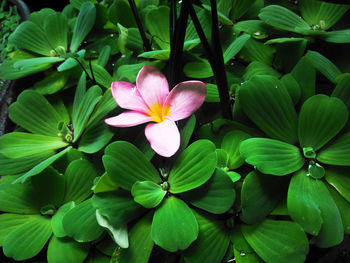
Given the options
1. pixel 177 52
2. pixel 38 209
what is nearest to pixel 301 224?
pixel 177 52

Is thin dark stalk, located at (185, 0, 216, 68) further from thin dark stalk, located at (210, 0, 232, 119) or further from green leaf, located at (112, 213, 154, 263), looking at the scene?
green leaf, located at (112, 213, 154, 263)

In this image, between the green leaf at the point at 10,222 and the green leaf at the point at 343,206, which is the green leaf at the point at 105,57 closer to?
the green leaf at the point at 10,222

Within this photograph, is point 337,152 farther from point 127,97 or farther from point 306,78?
point 127,97

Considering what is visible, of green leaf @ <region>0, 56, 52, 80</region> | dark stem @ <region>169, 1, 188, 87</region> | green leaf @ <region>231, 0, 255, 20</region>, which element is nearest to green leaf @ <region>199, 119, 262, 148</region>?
dark stem @ <region>169, 1, 188, 87</region>

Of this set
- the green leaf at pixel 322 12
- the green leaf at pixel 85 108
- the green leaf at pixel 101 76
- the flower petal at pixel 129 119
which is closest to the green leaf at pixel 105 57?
the green leaf at pixel 101 76

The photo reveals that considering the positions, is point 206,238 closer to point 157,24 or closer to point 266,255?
point 266,255

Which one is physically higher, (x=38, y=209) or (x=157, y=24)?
(x=157, y=24)
